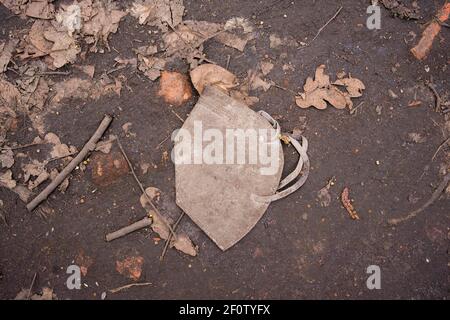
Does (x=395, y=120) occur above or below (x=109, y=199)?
above

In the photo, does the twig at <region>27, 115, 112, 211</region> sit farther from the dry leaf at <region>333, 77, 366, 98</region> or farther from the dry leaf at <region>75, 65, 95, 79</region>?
the dry leaf at <region>333, 77, 366, 98</region>

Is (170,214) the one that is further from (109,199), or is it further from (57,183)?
(57,183)

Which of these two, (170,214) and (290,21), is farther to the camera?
(290,21)

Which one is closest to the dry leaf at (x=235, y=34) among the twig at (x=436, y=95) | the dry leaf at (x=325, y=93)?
the dry leaf at (x=325, y=93)

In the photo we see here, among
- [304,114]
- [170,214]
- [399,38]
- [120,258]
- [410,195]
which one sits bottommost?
[120,258]

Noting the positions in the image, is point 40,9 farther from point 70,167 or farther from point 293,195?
point 293,195

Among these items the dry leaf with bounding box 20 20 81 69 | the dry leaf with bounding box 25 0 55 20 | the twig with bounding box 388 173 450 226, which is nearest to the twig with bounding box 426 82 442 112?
the twig with bounding box 388 173 450 226

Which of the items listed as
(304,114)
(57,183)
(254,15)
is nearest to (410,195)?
(304,114)
